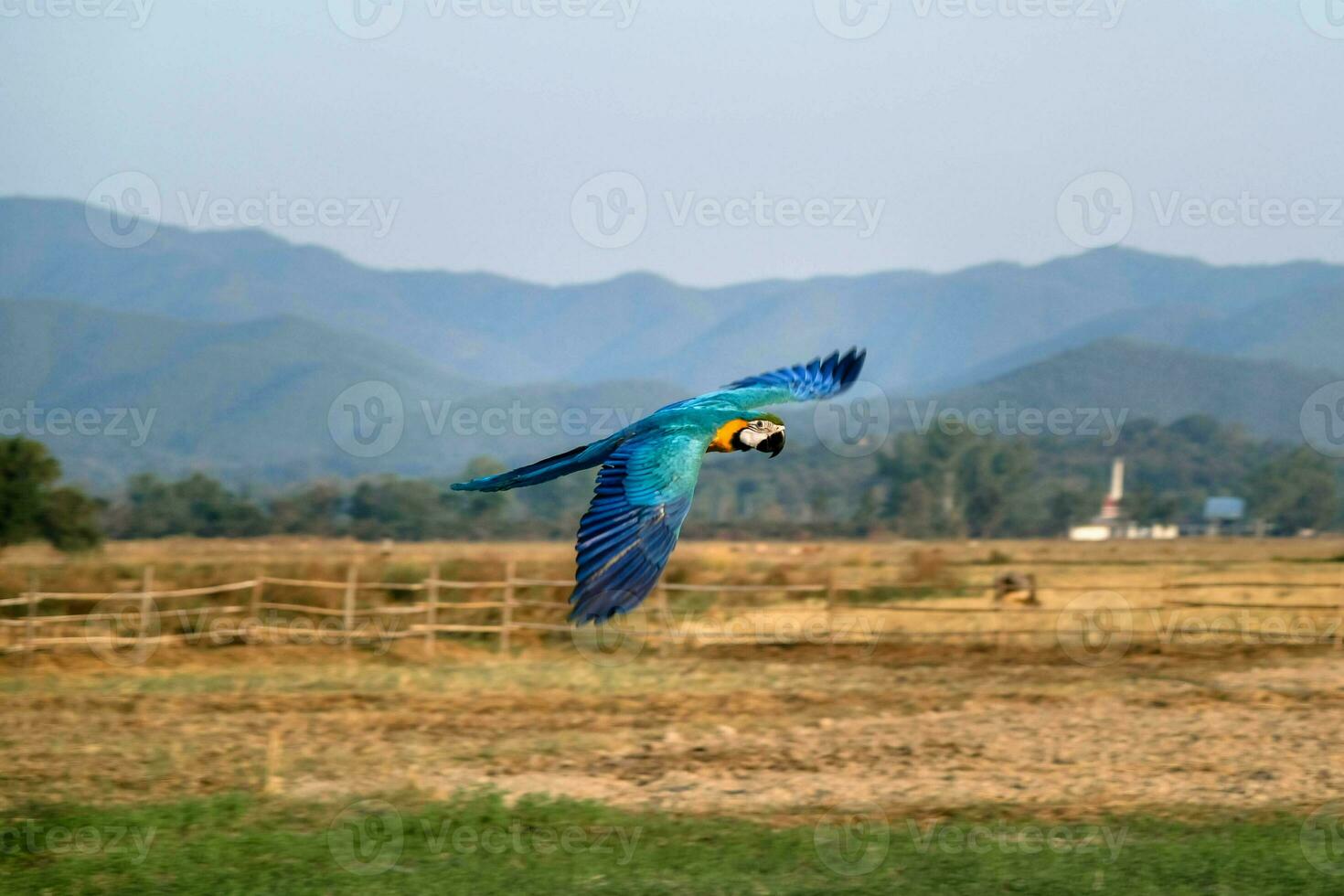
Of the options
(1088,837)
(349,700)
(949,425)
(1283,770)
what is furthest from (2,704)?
(949,425)

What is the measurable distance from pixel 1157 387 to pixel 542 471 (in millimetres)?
170099

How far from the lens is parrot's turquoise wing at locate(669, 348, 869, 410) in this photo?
321 inches

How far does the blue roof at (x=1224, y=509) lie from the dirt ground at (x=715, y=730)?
61729 millimetres

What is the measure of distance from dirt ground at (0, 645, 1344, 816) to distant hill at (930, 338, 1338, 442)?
13726 cm

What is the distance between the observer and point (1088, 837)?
1075 cm

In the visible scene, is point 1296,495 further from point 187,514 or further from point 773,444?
point 773,444

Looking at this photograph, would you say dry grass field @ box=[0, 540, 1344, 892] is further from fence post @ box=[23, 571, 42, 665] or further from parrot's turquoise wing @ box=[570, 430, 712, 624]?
parrot's turquoise wing @ box=[570, 430, 712, 624]

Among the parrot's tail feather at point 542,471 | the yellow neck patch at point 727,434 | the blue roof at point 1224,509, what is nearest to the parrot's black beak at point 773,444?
the yellow neck patch at point 727,434

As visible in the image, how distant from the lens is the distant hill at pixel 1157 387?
16062 cm

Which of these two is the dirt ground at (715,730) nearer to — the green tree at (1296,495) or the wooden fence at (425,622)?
the wooden fence at (425,622)

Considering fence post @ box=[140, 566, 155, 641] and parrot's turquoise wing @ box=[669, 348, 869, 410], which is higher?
parrot's turquoise wing @ box=[669, 348, 869, 410]

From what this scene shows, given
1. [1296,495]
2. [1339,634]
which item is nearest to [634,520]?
[1339,634]

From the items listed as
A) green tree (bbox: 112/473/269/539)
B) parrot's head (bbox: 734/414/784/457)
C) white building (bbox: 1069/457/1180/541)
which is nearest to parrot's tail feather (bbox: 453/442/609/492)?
parrot's head (bbox: 734/414/784/457)

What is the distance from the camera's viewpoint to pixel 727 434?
267 inches
